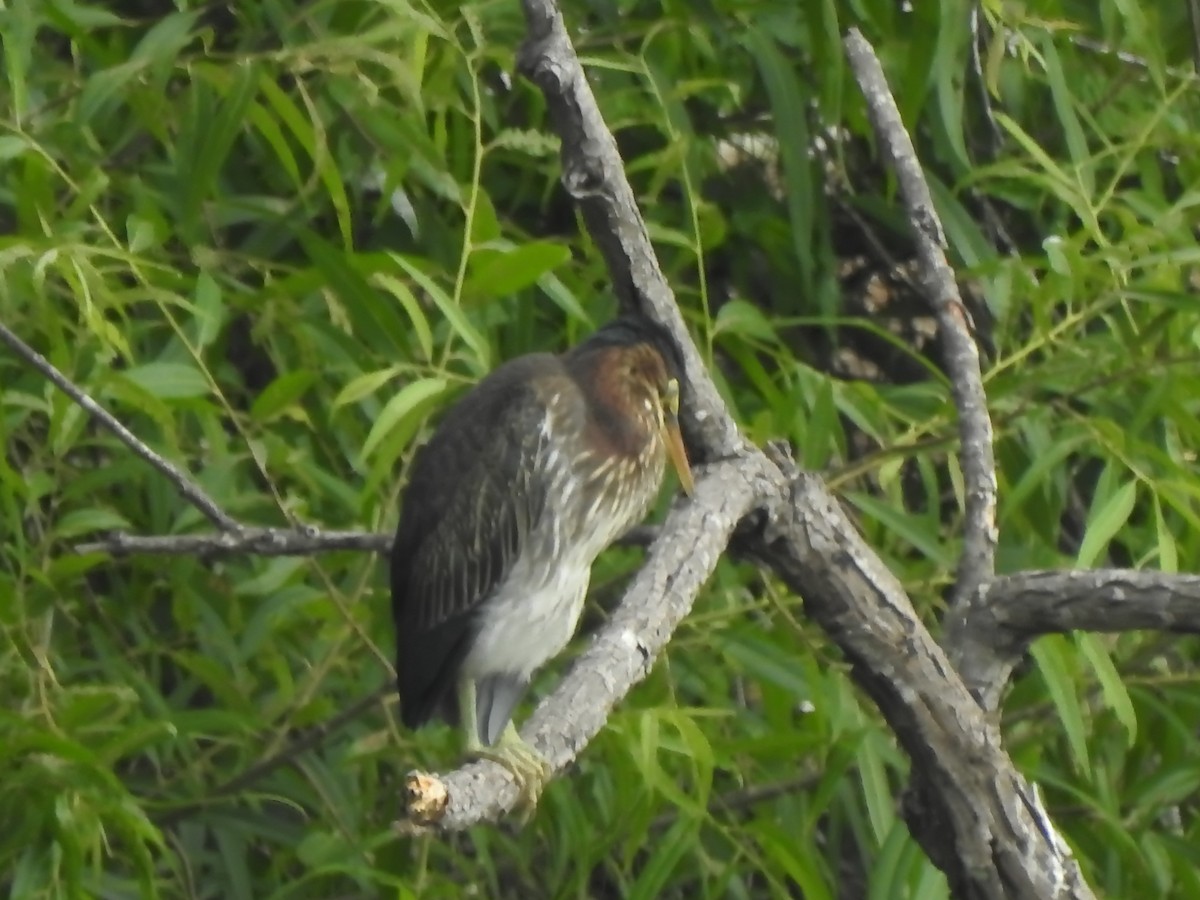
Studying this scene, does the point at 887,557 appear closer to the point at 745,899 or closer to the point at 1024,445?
the point at 1024,445

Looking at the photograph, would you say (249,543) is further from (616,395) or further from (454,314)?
(616,395)

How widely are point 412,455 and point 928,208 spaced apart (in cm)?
60

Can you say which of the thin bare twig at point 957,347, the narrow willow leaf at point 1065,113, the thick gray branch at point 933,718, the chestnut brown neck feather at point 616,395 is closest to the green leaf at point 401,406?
the chestnut brown neck feather at point 616,395

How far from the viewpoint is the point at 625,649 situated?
139cm

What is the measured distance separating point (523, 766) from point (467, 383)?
472 mm

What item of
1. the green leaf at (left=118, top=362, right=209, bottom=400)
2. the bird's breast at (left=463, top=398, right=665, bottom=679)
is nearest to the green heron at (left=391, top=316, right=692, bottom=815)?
the bird's breast at (left=463, top=398, right=665, bottom=679)

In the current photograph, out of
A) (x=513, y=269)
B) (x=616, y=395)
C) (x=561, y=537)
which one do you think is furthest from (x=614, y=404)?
(x=513, y=269)

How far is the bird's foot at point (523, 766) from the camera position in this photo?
136 cm

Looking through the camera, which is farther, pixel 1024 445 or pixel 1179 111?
pixel 1179 111

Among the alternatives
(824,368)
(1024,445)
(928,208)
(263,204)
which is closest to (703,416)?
(928,208)

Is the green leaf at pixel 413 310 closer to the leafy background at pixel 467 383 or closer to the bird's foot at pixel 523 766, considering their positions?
the leafy background at pixel 467 383

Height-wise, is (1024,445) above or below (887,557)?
above

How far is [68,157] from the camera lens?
2.08m

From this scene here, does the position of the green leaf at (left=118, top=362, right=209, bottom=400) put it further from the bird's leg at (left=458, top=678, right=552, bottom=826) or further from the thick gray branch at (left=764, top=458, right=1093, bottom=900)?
the thick gray branch at (left=764, top=458, right=1093, bottom=900)
